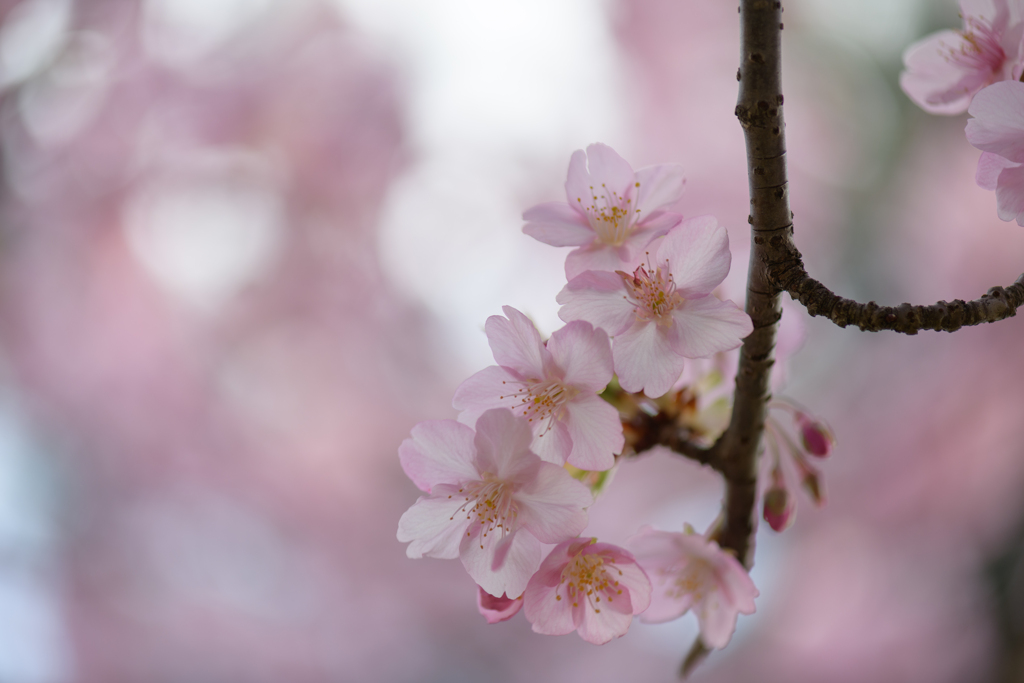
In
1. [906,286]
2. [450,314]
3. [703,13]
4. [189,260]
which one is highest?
[703,13]

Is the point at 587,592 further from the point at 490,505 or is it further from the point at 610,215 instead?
the point at 610,215

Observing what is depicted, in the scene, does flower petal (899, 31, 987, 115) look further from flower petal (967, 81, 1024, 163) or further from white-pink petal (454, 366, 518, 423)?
white-pink petal (454, 366, 518, 423)

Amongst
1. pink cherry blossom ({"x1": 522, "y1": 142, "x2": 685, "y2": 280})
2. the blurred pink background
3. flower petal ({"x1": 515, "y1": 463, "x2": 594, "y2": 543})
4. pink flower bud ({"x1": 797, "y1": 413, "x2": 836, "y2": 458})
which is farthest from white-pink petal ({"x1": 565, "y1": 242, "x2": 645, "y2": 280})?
the blurred pink background

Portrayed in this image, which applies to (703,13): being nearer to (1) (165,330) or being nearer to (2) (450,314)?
(2) (450,314)

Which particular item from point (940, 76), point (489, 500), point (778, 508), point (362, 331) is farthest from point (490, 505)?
point (362, 331)

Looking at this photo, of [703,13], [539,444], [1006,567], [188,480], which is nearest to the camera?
[539,444]

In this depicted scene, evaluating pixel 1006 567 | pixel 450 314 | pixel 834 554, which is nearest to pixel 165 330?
pixel 450 314

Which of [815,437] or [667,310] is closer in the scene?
[667,310]
